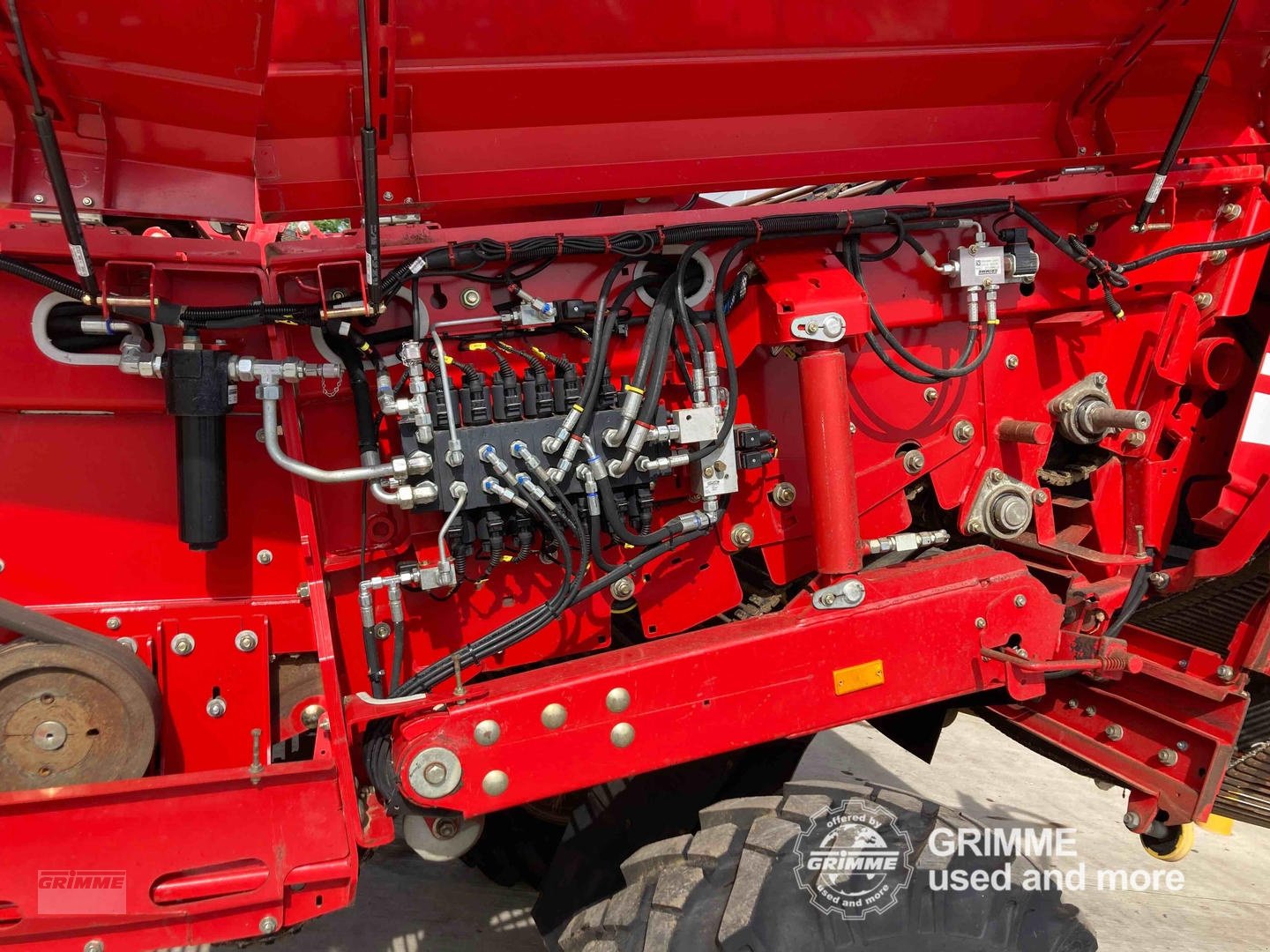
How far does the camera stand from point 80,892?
176 cm

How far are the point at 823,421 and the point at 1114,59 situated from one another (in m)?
1.29

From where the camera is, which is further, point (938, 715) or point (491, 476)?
point (938, 715)

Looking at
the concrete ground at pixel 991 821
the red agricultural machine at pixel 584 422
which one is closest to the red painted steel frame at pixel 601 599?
the red agricultural machine at pixel 584 422

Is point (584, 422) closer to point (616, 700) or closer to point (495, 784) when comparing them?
point (616, 700)

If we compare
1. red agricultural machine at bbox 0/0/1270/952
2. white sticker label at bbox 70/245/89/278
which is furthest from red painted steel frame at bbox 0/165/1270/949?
white sticker label at bbox 70/245/89/278

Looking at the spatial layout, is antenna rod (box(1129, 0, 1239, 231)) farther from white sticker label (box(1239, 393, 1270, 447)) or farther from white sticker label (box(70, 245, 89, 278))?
white sticker label (box(70, 245, 89, 278))

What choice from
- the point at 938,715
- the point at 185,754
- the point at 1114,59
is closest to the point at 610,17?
the point at 1114,59

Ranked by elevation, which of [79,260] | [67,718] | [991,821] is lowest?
[991,821]

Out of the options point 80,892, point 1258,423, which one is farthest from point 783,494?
point 80,892

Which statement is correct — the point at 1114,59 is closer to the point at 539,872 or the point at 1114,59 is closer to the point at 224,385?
the point at 224,385

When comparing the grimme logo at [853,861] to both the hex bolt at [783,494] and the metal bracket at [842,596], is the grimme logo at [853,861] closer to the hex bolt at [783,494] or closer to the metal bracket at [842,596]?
the metal bracket at [842,596]

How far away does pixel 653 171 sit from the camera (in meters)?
2.17

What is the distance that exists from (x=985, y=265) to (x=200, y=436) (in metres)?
1.94

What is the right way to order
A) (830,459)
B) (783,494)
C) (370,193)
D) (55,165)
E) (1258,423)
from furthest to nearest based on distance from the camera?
(1258,423)
(783,494)
(830,459)
(370,193)
(55,165)
